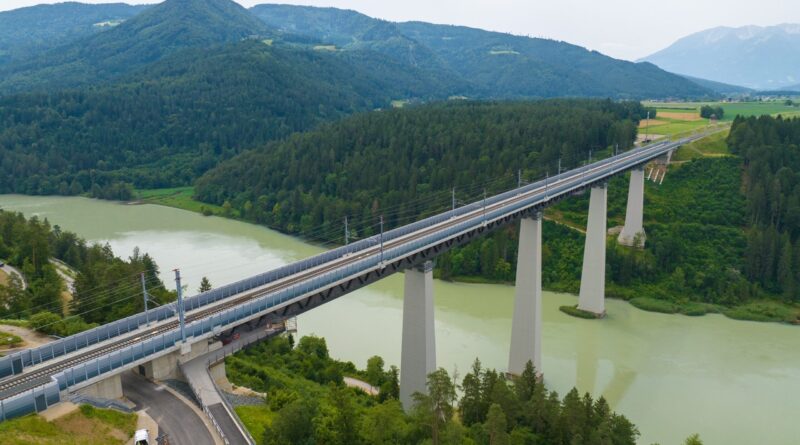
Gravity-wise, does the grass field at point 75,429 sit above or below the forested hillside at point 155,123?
below

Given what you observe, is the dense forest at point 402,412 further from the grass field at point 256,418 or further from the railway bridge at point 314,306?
the railway bridge at point 314,306

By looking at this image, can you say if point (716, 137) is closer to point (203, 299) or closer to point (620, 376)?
point (620, 376)

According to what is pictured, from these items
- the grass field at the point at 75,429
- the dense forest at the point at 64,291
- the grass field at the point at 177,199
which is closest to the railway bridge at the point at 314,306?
the grass field at the point at 75,429

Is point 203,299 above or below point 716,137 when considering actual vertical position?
below

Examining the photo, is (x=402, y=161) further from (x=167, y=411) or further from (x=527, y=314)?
(x=167, y=411)

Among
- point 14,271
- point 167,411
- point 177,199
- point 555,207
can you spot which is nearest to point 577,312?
point 555,207

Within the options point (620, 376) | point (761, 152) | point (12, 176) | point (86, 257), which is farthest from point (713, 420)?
point (12, 176)

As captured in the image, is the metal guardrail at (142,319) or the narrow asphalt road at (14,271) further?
the narrow asphalt road at (14,271)
